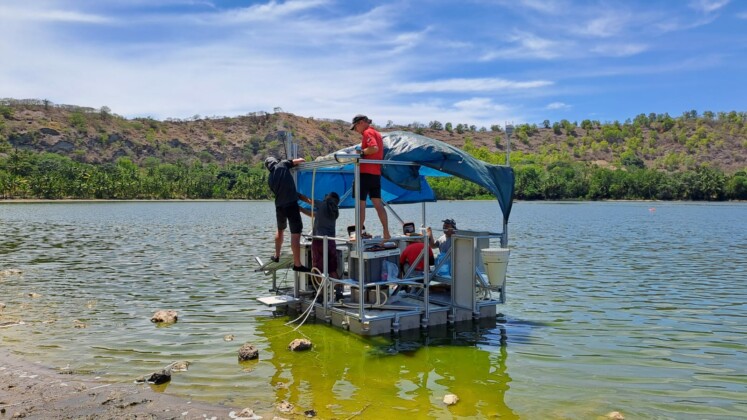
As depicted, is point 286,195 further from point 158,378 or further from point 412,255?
point 158,378

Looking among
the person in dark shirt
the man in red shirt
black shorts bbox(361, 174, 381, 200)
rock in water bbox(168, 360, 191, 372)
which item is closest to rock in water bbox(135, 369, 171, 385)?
rock in water bbox(168, 360, 191, 372)

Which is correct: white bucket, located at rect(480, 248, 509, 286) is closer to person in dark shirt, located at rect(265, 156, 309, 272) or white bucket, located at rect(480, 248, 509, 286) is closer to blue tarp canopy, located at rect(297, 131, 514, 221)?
blue tarp canopy, located at rect(297, 131, 514, 221)

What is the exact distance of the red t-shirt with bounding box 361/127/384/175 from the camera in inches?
393

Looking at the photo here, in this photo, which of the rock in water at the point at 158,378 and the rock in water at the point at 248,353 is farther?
the rock in water at the point at 248,353

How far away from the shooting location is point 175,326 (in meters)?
11.7

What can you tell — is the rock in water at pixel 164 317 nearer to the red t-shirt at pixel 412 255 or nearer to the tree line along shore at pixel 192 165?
the red t-shirt at pixel 412 255

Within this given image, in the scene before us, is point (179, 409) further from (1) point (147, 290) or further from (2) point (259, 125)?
(2) point (259, 125)

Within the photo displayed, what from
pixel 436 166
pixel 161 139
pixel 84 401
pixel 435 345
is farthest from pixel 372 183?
pixel 161 139

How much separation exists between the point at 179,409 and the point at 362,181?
5.08 meters

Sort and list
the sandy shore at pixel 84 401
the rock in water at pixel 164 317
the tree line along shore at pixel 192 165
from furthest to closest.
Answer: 1. the tree line along shore at pixel 192 165
2. the rock in water at pixel 164 317
3. the sandy shore at pixel 84 401

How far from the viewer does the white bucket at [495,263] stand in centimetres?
973

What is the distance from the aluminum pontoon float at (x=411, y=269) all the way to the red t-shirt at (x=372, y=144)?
0.59 ft

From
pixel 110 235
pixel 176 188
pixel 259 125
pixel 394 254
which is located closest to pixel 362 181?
pixel 394 254

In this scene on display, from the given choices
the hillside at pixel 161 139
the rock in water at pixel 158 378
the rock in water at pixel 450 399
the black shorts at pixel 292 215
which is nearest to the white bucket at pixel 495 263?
the rock in water at pixel 450 399
